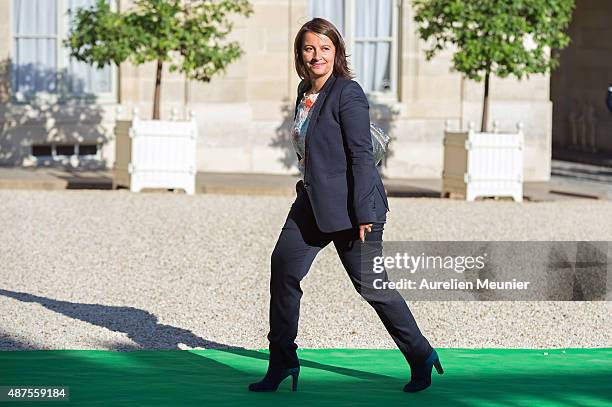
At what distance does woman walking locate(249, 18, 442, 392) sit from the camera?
6723 mm

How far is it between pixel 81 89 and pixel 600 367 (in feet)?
48.3

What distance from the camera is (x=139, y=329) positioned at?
892 centimetres

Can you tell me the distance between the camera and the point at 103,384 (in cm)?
717

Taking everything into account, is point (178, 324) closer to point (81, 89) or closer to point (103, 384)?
point (103, 384)

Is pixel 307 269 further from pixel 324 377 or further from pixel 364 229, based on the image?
pixel 324 377

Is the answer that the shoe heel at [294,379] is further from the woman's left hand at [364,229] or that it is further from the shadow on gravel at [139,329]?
the woman's left hand at [364,229]

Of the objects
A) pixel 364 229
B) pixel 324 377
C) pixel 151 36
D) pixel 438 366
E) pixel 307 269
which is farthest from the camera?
pixel 151 36

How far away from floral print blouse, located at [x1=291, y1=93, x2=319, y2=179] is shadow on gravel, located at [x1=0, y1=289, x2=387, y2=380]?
49.1 inches

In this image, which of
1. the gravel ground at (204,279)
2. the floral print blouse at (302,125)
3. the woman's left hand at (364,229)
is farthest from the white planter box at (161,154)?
the woman's left hand at (364,229)

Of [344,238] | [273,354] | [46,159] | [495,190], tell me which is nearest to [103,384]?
[273,354]

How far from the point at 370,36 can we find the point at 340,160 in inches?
619

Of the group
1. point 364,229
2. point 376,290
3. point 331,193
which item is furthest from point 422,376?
point 331,193

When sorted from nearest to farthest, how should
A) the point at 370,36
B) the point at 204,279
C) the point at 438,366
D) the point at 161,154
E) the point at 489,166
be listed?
the point at 438,366 < the point at 204,279 < the point at 161,154 < the point at 489,166 < the point at 370,36

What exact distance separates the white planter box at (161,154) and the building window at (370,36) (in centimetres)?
448
